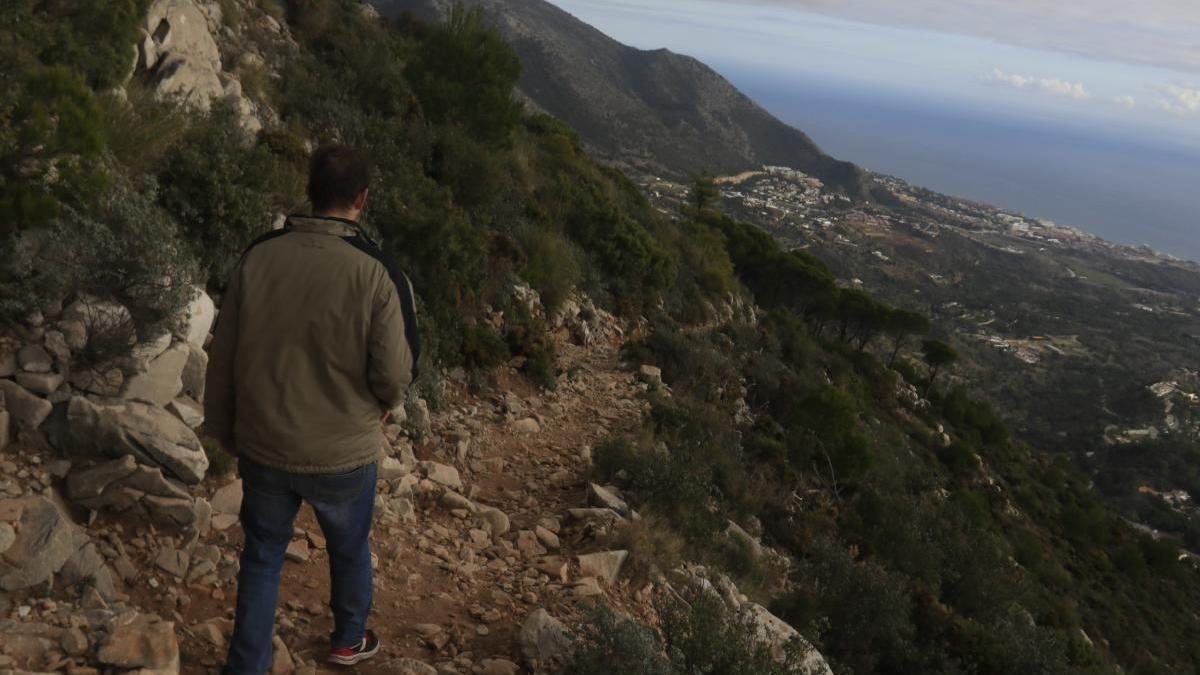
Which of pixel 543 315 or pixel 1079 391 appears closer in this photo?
pixel 543 315

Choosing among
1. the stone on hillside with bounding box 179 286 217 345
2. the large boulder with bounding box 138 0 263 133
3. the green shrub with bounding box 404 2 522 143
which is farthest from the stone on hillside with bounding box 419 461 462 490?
the green shrub with bounding box 404 2 522 143

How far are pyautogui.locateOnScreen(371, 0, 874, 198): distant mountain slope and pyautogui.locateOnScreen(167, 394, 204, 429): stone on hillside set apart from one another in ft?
243

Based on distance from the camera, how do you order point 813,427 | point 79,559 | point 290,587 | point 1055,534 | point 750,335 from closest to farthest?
point 79,559 → point 290,587 → point 813,427 → point 750,335 → point 1055,534

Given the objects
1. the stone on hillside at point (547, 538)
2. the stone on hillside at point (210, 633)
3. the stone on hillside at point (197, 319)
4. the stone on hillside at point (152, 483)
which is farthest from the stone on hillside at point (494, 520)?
the stone on hillside at point (197, 319)

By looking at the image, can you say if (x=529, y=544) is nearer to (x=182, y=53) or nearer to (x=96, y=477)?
(x=96, y=477)

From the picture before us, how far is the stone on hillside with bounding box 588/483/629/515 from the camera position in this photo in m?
6.01

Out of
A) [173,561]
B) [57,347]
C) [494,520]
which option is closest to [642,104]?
[494,520]

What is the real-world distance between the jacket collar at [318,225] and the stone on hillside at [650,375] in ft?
29.6

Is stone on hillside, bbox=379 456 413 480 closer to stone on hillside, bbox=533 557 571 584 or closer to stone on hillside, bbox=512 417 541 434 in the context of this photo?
stone on hillside, bbox=533 557 571 584

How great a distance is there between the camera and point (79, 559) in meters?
3.12

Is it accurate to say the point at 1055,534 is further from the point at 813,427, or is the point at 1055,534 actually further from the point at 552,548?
the point at 552,548

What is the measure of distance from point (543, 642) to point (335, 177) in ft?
8.83

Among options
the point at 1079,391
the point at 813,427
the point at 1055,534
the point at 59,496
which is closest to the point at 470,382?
the point at 59,496

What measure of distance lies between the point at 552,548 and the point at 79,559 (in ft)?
10.3
